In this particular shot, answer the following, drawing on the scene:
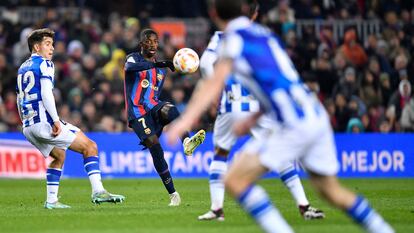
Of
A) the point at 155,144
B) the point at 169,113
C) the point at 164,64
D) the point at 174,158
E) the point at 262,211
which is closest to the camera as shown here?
the point at 262,211

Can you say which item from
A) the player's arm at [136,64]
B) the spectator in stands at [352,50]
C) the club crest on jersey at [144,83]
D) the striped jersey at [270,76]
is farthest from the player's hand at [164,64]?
the spectator in stands at [352,50]

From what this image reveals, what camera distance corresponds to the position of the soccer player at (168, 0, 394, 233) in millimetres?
7488

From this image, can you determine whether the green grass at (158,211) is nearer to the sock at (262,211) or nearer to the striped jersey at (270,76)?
the sock at (262,211)

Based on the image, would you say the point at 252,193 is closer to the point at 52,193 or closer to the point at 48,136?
the point at 48,136

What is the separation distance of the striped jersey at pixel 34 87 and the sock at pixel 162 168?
1.59 meters

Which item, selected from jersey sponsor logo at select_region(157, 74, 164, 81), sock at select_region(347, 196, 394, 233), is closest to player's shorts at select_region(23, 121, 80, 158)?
jersey sponsor logo at select_region(157, 74, 164, 81)

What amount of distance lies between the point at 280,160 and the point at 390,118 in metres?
15.7

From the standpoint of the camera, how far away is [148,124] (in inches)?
536

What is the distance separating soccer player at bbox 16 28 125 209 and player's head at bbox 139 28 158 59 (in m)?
1.36

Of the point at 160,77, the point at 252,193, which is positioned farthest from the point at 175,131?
the point at 160,77

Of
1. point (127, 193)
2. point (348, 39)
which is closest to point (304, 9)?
point (348, 39)

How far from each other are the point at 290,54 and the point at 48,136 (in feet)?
40.3

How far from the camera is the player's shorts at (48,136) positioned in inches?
500

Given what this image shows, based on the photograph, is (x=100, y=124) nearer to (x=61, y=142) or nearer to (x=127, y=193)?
(x=127, y=193)
